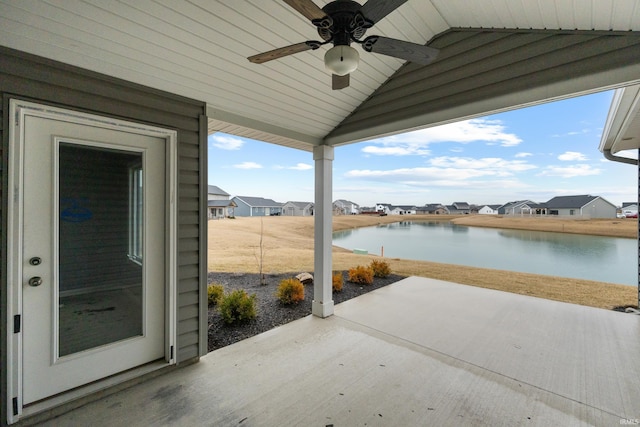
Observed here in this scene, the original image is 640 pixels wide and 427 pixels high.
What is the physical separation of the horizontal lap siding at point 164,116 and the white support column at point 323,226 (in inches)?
59.9

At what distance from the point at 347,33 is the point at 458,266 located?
25.1ft

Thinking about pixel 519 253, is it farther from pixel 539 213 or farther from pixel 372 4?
pixel 372 4

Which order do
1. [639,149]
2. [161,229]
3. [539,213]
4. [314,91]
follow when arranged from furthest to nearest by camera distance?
[539,213] < [639,149] < [314,91] < [161,229]

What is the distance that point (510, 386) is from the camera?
216cm

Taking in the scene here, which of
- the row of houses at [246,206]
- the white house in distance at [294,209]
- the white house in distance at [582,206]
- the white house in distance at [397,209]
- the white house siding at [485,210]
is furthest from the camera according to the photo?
the white house in distance at [397,209]

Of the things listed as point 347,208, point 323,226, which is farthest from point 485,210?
point 323,226

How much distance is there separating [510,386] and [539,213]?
5.71 metres

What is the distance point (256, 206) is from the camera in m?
13.8

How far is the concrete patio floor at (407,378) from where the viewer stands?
1.82 m

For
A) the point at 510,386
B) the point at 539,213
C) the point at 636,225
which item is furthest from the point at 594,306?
the point at 510,386

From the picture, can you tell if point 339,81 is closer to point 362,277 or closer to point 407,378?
point 407,378

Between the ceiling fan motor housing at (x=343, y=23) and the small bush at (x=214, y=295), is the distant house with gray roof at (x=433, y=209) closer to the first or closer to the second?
the small bush at (x=214, y=295)

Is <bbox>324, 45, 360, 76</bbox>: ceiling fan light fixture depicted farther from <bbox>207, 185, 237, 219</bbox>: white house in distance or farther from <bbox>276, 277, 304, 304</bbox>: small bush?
<bbox>207, 185, 237, 219</bbox>: white house in distance

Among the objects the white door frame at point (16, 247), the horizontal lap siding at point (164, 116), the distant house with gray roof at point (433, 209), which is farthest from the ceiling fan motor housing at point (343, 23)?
the distant house with gray roof at point (433, 209)
